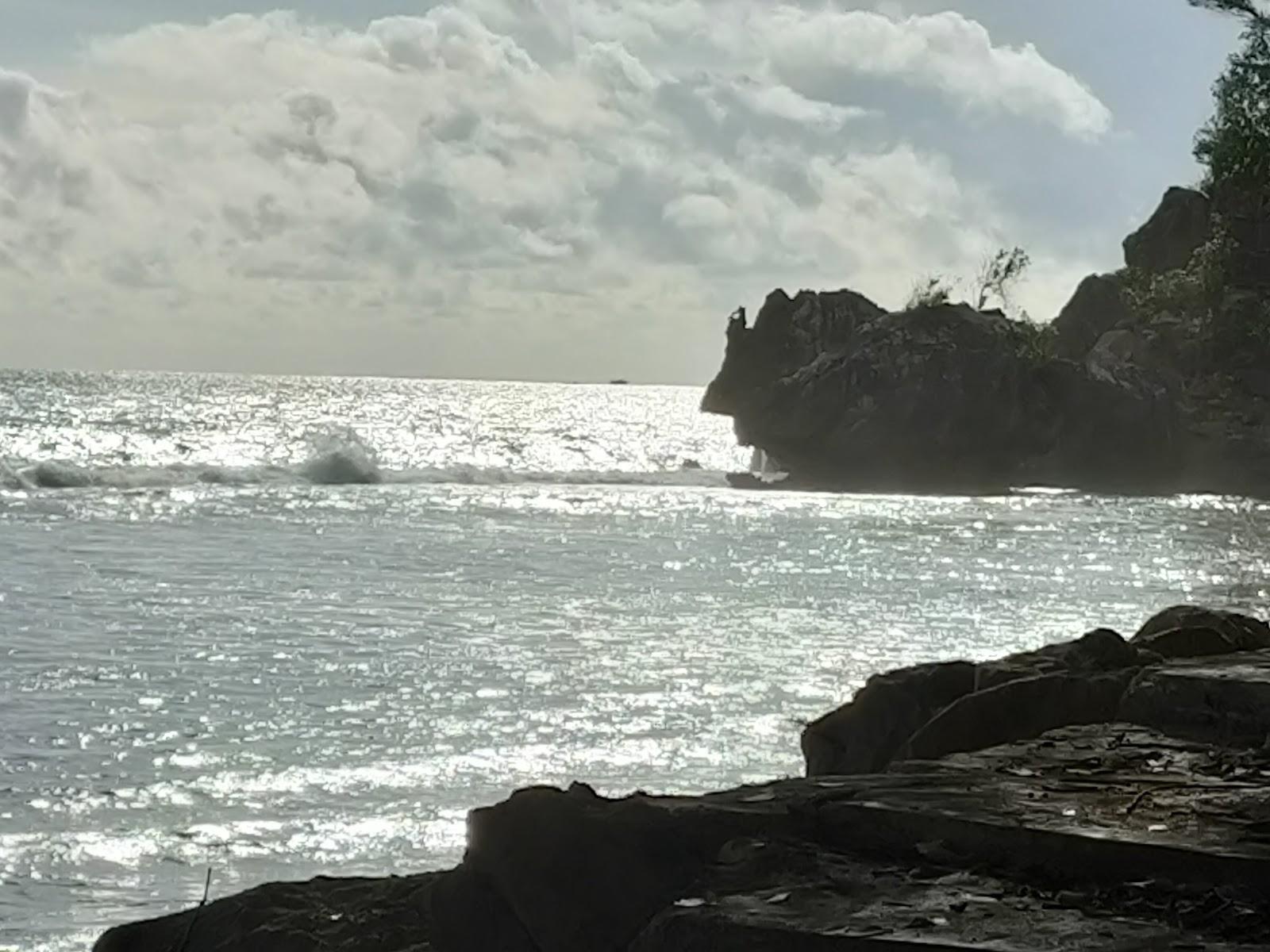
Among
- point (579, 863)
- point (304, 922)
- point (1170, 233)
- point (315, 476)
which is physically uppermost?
point (1170, 233)

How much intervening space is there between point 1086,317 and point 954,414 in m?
27.3

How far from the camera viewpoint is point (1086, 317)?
10550 cm

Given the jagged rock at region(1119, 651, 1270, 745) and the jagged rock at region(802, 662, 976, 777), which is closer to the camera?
the jagged rock at region(1119, 651, 1270, 745)

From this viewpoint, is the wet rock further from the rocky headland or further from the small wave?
the rocky headland

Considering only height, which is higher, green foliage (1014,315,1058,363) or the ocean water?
green foliage (1014,315,1058,363)

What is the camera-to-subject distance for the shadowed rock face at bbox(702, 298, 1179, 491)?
8188 centimetres

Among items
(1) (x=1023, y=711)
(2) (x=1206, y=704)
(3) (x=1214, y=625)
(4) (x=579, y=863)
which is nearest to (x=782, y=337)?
(3) (x=1214, y=625)

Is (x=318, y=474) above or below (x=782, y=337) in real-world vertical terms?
below

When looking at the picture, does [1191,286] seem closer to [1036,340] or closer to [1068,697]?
[1068,697]

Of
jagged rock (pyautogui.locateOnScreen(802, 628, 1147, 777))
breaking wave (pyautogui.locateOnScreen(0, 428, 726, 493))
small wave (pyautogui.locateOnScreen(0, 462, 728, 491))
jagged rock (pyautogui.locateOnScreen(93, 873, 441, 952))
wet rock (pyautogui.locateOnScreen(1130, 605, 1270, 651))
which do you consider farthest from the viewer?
breaking wave (pyautogui.locateOnScreen(0, 428, 726, 493))

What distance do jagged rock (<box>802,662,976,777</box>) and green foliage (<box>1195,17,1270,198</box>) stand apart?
214 inches

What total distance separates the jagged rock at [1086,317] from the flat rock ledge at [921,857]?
315 ft

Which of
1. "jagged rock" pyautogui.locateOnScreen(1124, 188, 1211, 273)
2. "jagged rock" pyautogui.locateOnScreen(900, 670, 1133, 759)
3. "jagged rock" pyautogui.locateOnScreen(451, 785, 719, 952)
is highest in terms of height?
"jagged rock" pyautogui.locateOnScreen(1124, 188, 1211, 273)

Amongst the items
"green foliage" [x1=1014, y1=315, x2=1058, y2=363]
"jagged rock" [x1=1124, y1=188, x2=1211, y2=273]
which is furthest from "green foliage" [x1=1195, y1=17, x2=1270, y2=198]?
"green foliage" [x1=1014, y1=315, x2=1058, y2=363]
